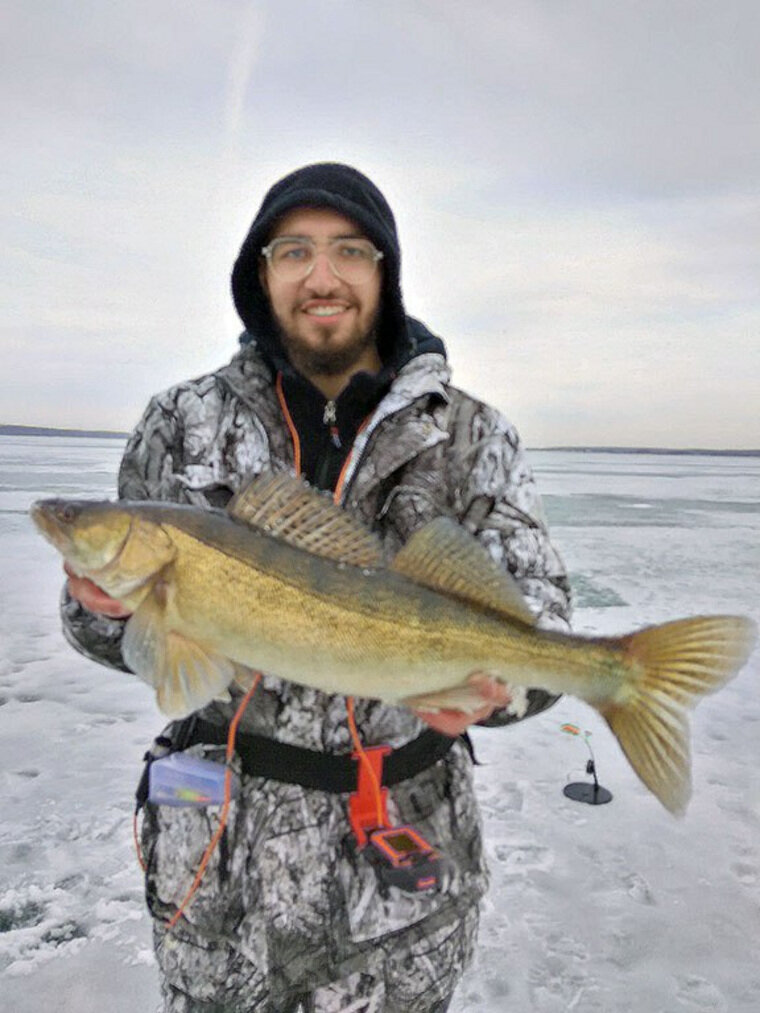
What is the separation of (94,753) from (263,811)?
9.85ft

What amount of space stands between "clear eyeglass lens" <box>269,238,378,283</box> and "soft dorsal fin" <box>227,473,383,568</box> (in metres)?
0.87

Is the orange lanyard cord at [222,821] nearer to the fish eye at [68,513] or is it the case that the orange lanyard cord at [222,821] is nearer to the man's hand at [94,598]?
the man's hand at [94,598]

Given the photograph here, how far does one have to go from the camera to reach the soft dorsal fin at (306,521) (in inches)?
78.8

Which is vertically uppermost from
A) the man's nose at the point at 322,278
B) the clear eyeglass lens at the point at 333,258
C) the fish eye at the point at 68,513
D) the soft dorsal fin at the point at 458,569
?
the clear eyeglass lens at the point at 333,258

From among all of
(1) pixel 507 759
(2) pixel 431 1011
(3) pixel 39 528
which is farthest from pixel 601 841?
(3) pixel 39 528

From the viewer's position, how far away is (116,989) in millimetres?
2994

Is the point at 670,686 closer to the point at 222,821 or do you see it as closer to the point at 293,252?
the point at 222,821

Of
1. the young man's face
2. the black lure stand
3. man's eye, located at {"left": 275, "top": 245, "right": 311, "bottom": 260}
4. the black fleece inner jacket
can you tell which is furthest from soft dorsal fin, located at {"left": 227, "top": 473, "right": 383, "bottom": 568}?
the black lure stand

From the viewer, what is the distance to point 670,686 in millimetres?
1966

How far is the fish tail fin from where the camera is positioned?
6.29 feet

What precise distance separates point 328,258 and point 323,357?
321 mm

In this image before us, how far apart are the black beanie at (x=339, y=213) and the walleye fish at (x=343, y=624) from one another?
79cm

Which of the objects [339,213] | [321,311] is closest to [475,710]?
[321,311]

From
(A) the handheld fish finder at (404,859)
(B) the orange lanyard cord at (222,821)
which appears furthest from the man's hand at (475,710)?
(B) the orange lanyard cord at (222,821)
